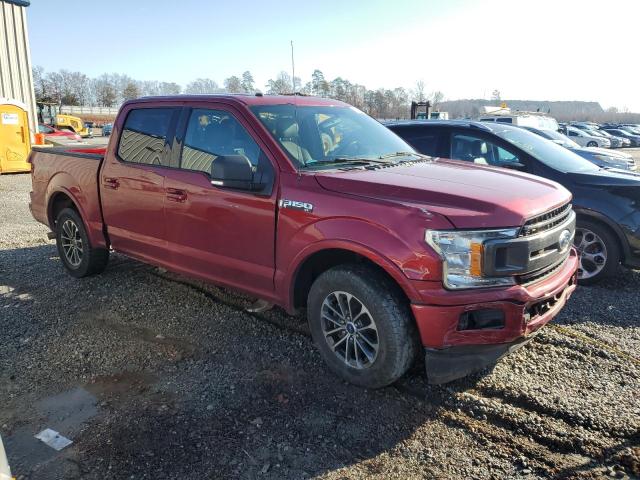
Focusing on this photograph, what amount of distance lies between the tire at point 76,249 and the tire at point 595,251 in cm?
528

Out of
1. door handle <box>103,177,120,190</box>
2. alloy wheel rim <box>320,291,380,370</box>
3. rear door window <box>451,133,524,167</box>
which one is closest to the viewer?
alloy wheel rim <box>320,291,380,370</box>

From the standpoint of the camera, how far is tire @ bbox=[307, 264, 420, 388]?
3.19 meters

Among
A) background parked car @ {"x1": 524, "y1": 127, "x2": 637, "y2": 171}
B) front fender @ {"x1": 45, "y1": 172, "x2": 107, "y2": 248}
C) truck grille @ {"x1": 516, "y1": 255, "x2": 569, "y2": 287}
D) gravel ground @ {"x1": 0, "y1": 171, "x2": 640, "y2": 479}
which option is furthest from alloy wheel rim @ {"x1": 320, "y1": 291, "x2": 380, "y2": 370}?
background parked car @ {"x1": 524, "y1": 127, "x2": 637, "y2": 171}

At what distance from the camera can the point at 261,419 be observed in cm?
315

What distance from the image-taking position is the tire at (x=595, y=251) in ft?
17.7

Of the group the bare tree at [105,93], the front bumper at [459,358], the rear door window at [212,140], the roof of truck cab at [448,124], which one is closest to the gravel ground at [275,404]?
the front bumper at [459,358]

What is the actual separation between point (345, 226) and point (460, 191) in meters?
0.77

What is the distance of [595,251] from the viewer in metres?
5.55

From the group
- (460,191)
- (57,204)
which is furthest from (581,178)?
(57,204)

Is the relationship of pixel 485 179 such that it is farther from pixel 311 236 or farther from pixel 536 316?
pixel 311 236

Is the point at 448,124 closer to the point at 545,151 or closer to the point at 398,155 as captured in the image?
the point at 545,151

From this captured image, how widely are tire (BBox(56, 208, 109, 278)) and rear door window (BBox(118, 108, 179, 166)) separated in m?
1.19

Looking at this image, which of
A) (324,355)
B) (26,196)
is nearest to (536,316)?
(324,355)

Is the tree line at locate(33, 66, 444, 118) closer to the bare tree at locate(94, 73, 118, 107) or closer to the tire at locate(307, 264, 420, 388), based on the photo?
the bare tree at locate(94, 73, 118, 107)
